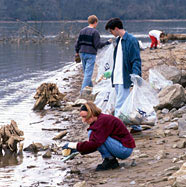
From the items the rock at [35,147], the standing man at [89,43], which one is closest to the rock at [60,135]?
the rock at [35,147]

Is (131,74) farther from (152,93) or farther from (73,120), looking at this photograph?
(73,120)

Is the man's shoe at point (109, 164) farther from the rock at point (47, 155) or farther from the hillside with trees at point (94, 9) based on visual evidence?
the hillside with trees at point (94, 9)

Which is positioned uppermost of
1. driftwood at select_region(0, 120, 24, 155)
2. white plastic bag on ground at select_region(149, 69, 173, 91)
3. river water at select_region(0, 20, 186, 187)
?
white plastic bag on ground at select_region(149, 69, 173, 91)

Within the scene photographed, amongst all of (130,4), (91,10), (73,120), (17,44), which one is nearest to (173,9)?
(130,4)

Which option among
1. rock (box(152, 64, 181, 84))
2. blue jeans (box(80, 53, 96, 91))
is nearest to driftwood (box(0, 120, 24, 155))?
blue jeans (box(80, 53, 96, 91))

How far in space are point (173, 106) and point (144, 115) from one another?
189 cm

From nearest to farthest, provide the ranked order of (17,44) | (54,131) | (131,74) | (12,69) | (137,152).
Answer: (137,152), (131,74), (54,131), (12,69), (17,44)

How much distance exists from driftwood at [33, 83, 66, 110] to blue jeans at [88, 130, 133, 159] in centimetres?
533

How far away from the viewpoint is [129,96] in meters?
7.12

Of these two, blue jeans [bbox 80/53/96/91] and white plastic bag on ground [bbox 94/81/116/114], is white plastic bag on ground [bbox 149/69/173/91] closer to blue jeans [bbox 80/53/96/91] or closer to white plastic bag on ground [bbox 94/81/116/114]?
blue jeans [bbox 80/53/96/91]

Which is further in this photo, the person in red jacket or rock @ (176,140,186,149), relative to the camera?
→ rock @ (176,140,186,149)

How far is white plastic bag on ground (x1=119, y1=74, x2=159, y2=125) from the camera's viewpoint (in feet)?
23.3

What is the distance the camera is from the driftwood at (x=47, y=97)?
1100 cm

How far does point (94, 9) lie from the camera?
118688 mm
